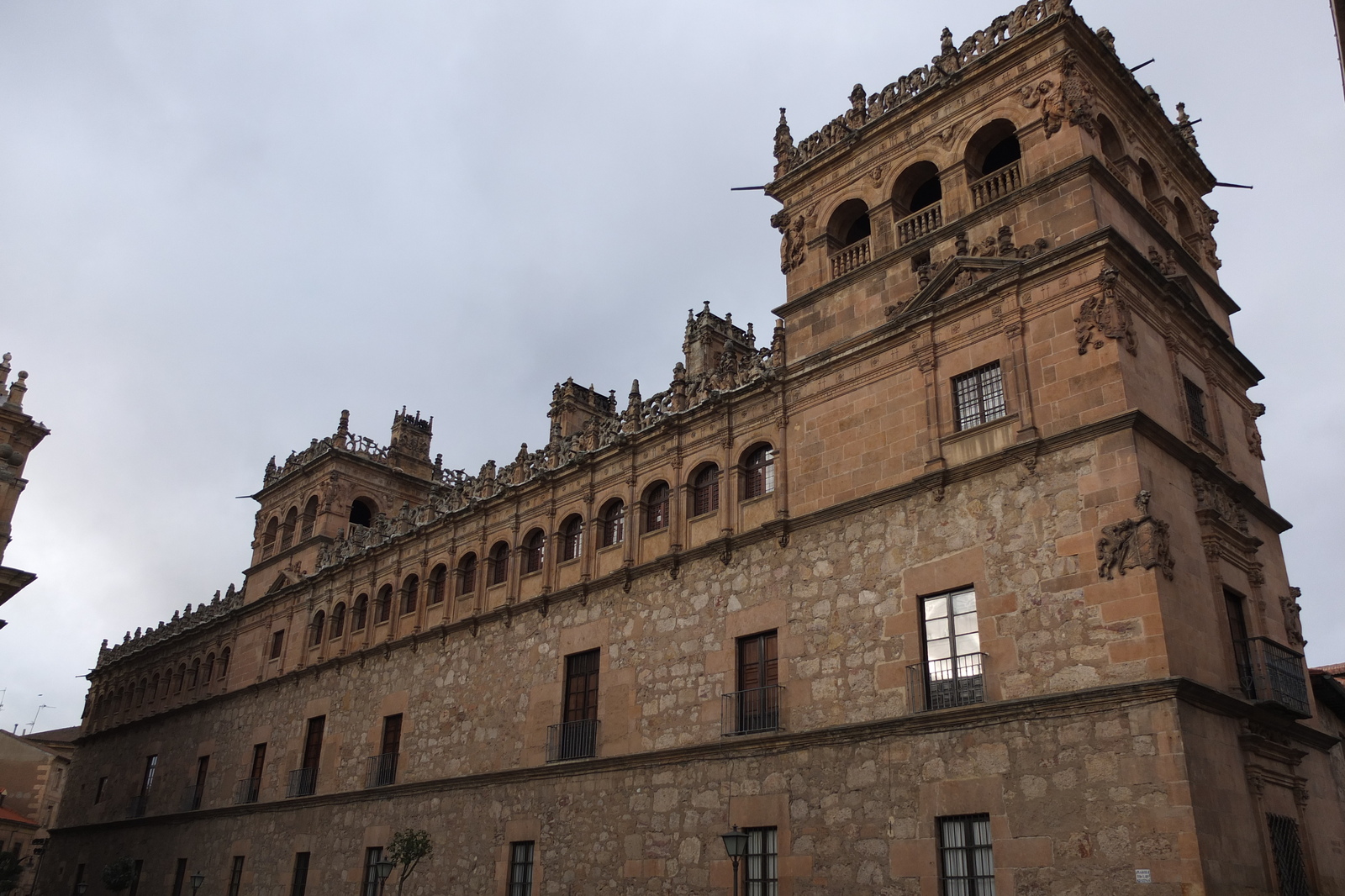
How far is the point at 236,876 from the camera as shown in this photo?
31.2 meters

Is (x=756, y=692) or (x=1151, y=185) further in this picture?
(x=1151, y=185)

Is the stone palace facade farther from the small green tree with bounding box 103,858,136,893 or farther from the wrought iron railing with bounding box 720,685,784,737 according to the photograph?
the small green tree with bounding box 103,858,136,893

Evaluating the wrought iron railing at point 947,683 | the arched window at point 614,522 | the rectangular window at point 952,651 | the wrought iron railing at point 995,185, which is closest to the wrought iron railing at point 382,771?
the arched window at point 614,522

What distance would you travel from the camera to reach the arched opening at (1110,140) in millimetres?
18484

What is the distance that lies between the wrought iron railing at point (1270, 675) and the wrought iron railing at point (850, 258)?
8.88m

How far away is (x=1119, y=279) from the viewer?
1602 cm

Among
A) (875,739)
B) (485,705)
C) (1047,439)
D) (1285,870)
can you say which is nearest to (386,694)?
(485,705)

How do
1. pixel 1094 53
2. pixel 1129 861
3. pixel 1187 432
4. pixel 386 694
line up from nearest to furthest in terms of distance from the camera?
pixel 1129 861 → pixel 1187 432 → pixel 1094 53 → pixel 386 694

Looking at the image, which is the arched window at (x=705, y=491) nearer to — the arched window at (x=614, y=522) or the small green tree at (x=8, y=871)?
the arched window at (x=614, y=522)

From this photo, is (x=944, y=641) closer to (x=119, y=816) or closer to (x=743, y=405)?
(x=743, y=405)

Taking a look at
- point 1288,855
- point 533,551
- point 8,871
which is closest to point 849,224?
point 533,551

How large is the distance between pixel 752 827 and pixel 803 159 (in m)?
12.8

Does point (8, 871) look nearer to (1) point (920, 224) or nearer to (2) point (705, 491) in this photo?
(2) point (705, 491)

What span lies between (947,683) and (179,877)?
28772mm
